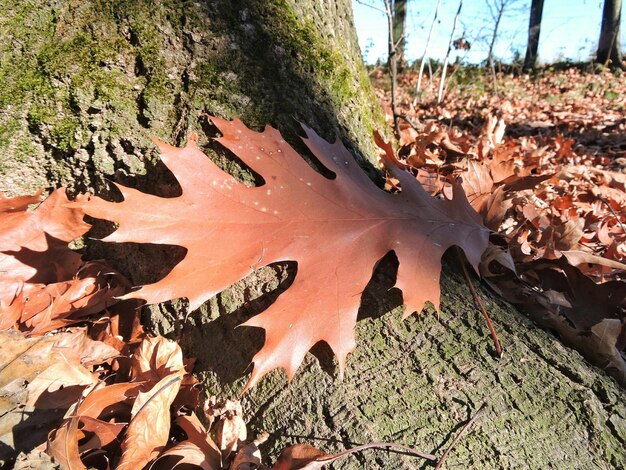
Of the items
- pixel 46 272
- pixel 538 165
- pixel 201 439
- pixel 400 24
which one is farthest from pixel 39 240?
pixel 400 24

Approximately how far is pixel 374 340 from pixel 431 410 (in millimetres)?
179

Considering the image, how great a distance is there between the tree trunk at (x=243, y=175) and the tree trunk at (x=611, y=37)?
1410cm

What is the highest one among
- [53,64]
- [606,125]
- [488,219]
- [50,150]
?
[53,64]

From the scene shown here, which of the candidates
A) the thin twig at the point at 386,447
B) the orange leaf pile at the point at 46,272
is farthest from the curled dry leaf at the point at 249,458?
the orange leaf pile at the point at 46,272

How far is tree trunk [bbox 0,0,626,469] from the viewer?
81 cm

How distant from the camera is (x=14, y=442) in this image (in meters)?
0.78

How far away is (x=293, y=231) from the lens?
935 mm

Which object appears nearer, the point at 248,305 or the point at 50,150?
the point at 248,305

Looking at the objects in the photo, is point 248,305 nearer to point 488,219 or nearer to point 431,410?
point 431,410

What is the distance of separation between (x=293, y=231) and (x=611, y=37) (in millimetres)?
15315

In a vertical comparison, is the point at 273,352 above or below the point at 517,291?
above

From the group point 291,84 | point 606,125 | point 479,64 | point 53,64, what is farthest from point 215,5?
point 479,64

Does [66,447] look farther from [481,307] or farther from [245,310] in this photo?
[481,307]

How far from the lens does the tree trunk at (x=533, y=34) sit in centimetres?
1309
